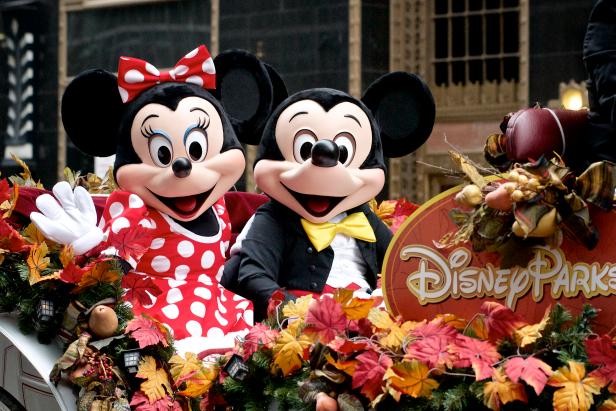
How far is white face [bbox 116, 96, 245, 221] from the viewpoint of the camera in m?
3.49

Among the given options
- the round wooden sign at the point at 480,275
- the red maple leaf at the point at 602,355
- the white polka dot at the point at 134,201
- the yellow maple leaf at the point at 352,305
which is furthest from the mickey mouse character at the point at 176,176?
the red maple leaf at the point at 602,355

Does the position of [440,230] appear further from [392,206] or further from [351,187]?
[392,206]

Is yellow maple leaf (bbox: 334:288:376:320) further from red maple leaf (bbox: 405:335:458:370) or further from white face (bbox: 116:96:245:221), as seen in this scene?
white face (bbox: 116:96:245:221)

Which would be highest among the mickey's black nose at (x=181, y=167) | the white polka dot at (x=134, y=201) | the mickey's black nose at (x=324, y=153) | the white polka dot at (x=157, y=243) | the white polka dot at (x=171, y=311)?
the mickey's black nose at (x=324, y=153)

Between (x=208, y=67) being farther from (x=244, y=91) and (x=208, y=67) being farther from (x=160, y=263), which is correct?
(x=160, y=263)

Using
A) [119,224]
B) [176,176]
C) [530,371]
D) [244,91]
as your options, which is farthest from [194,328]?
[530,371]

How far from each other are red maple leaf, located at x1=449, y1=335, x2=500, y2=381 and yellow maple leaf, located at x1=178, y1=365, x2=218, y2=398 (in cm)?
76

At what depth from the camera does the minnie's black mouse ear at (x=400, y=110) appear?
3.87m

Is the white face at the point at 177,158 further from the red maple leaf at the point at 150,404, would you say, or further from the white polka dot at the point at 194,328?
the red maple leaf at the point at 150,404

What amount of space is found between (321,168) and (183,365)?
85 cm

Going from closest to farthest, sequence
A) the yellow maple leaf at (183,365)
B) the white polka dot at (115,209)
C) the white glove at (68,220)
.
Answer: the yellow maple leaf at (183,365) < the white glove at (68,220) < the white polka dot at (115,209)

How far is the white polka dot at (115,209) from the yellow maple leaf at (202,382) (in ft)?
2.37

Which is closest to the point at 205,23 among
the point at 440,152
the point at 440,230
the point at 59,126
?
the point at 59,126

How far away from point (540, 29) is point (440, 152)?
5.37 feet
